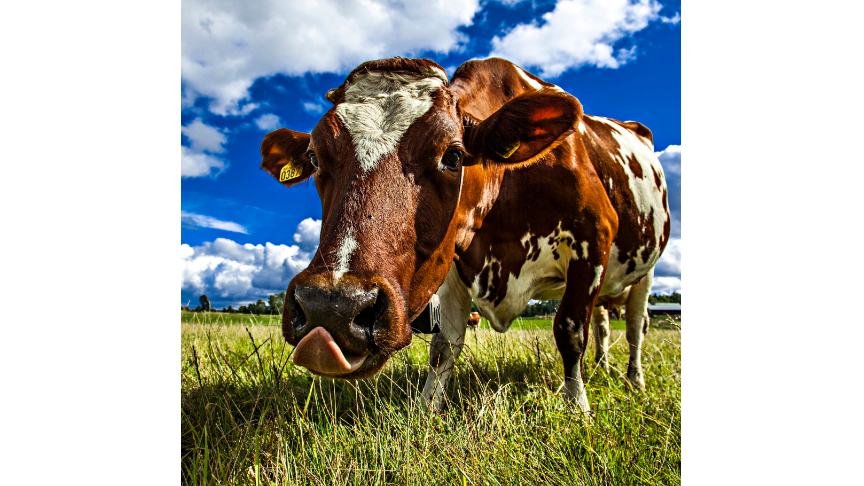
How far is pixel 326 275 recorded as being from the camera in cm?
161

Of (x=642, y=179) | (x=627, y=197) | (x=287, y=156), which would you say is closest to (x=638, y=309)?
(x=642, y=179)

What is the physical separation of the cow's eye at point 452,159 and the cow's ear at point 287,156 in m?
1.09

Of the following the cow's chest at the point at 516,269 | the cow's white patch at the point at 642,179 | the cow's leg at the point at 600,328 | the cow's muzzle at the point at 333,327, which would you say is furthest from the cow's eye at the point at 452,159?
the cow's leg at the point at 600,328

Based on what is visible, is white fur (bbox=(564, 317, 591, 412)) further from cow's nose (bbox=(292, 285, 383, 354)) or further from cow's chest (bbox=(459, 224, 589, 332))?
cow's nose (bbox=(292, 285, 383, 354))

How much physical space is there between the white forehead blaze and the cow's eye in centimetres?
25

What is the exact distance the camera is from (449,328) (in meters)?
3.93

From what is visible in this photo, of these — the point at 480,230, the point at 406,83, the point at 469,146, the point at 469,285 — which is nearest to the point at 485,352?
the point at 469,285

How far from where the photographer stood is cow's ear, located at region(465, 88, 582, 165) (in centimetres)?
266

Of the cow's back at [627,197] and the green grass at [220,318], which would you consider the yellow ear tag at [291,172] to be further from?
the cow's back at [627,197]

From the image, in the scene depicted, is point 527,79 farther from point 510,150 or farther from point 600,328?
point 600,328

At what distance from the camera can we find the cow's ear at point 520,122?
2664mm

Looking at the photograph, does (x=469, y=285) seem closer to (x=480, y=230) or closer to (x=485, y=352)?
(x=480, y=230)

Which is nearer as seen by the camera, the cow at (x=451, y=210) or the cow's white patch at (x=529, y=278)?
Result: the cow at (x=451, y=210)
